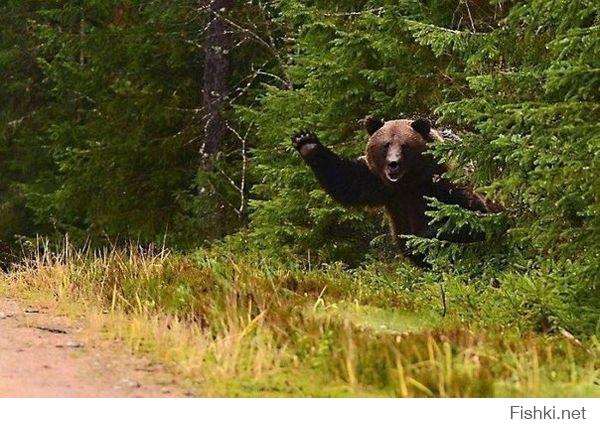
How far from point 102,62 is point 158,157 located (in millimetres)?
1698

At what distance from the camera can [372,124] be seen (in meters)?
9.29

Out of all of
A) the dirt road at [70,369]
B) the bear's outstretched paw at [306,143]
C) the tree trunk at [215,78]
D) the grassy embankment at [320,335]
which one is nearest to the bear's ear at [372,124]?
the bear's outstretched paw at [306,143]

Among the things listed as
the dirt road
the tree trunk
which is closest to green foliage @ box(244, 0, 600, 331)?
the tree trunk

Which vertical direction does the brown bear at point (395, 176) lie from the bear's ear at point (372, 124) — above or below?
below

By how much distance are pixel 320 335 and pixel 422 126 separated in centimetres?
388

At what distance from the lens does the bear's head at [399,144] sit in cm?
910

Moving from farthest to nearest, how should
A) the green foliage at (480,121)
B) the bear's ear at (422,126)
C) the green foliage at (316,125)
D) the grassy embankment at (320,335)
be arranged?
the bear's ear at (422,126), the green foliage at (316,125), the green foliage at (480,121), the grassy embankment at (320,335)

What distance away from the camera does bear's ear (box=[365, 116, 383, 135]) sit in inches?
364

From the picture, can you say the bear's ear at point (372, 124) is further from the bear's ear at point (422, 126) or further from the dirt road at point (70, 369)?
the dirt road at point (70, 369)

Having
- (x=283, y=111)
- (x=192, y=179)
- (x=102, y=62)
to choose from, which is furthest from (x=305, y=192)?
(x=102, y=62)

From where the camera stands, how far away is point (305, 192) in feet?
37.6

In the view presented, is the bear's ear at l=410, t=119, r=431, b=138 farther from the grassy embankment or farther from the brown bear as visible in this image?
the grassy embankment

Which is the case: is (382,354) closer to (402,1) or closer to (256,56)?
(402,1)

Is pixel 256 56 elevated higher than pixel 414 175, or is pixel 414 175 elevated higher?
pixel 256 56
